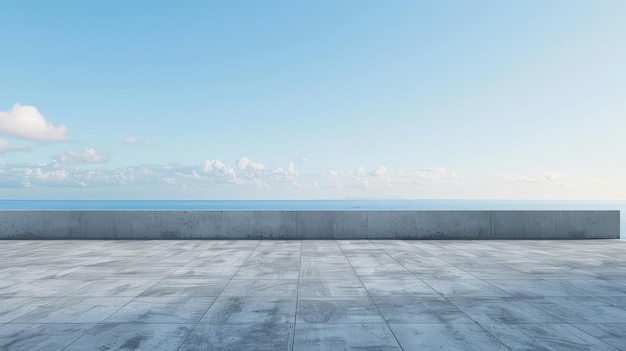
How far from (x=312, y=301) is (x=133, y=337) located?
2818 millimetres

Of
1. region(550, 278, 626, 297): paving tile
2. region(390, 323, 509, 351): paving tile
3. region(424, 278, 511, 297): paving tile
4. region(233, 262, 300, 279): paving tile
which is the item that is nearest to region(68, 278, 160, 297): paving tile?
region(233, 262, 300, 279): paving tile

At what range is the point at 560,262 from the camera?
9836 millimetres

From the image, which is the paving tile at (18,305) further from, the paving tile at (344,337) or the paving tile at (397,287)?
the paving tile at (397,287)

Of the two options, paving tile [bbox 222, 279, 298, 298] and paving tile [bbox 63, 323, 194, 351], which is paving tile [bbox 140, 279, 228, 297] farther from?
paving tile [bbox 63, 323, 194, 351]

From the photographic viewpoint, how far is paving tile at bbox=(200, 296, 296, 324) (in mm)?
5258

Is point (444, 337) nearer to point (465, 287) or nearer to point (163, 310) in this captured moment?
point (465, 287)

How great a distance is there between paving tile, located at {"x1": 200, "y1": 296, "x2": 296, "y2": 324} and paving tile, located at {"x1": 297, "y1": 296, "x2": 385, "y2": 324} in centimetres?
20

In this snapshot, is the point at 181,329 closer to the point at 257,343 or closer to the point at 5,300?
the point at 257,343

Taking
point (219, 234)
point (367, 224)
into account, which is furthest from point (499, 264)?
point (219, 234)

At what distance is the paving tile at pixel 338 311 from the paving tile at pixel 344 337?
202mm

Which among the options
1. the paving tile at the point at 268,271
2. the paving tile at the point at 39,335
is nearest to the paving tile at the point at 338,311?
the paving tile at the point at 268,271

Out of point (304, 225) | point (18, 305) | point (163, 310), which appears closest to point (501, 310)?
point (163, 310)

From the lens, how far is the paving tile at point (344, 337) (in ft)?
14.4

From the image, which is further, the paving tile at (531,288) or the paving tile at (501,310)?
the paving tile at (531,288)
